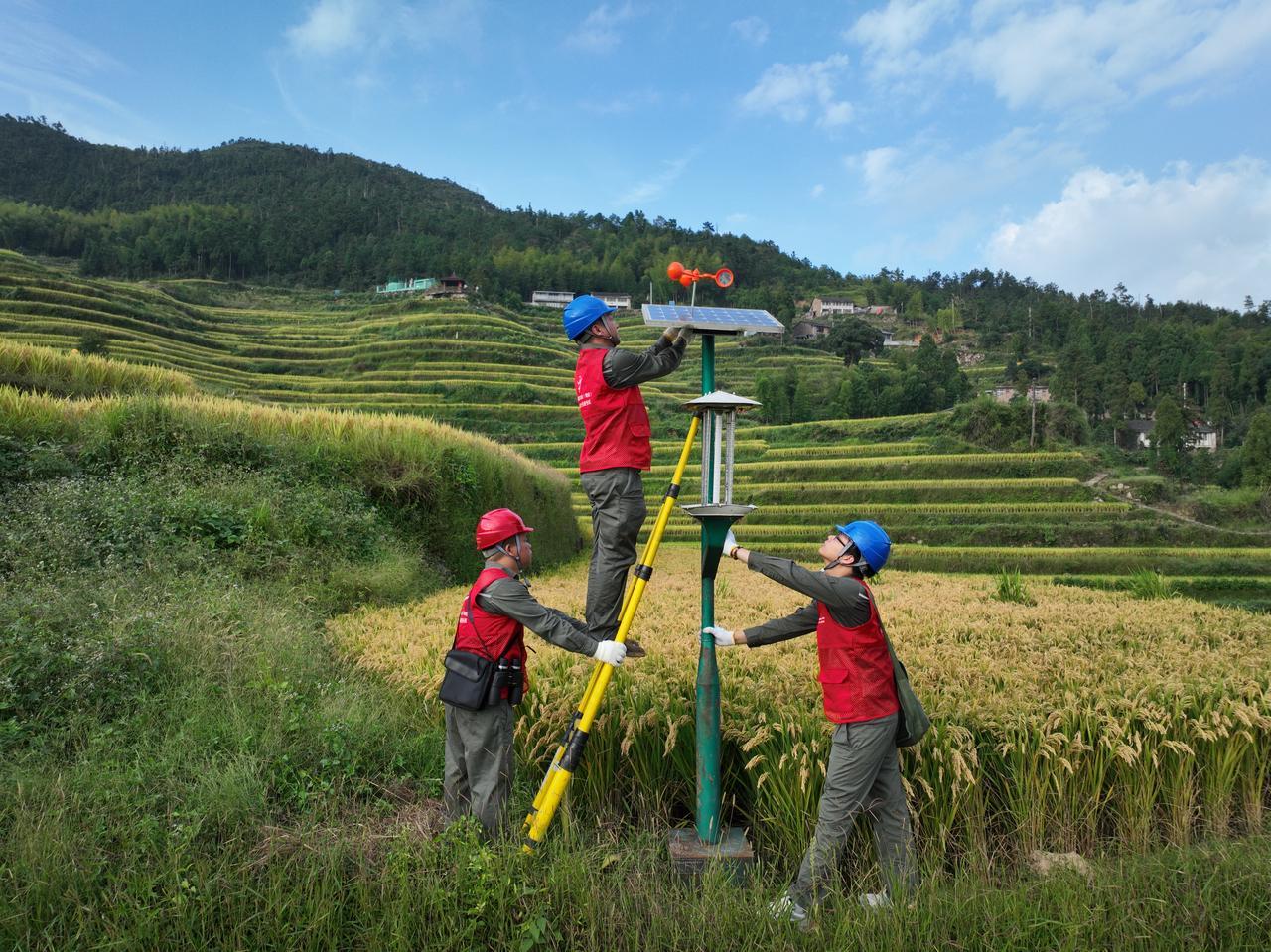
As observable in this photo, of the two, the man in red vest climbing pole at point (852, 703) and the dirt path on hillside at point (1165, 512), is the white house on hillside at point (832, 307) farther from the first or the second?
the man in red vest climbing pole at point (852, 703)

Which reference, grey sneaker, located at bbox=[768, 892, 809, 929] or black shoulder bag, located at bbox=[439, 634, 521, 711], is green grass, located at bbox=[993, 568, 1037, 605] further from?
black shoulder bag, located at bbox=[439, 634, 521, 711]

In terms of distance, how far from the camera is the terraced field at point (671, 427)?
3981cm

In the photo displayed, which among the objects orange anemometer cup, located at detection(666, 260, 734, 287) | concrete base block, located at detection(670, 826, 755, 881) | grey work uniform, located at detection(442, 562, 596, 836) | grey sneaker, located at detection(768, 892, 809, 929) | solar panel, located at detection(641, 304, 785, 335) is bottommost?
concrete base block, located at detection(670, 826, 755, 881)

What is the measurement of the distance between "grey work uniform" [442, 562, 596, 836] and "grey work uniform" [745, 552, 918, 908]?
1163 millimetres

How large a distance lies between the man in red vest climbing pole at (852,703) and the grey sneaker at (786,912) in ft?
0.52

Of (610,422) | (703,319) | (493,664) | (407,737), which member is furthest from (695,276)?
(407,737)

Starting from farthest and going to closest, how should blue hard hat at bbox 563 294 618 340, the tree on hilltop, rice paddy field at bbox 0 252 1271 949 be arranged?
the tree on hilltop
blue hard hat at bbox 563 294 618 340
rice paddy field at bbox 0 252 1271 949

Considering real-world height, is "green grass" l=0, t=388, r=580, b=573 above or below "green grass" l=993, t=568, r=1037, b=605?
above

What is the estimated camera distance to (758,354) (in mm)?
87250

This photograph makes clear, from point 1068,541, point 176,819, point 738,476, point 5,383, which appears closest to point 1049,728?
point 176,819

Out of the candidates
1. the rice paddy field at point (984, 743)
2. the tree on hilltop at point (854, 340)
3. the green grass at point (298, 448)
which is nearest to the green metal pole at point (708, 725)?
the rice paddy field at point (984, 743)

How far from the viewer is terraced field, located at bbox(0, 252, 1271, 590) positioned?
131 feet

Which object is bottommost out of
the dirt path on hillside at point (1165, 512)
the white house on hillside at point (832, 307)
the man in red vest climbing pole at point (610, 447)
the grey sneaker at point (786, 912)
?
the dirt path on hillside at point (1165, 512)

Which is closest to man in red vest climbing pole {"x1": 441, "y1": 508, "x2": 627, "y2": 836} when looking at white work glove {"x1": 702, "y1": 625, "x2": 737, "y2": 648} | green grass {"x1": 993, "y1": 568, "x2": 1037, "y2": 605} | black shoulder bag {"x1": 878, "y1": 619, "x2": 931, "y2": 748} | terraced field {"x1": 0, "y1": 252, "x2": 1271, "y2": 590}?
white work glove {"x1": 702, "y1": 625, "x2": 737, "y2": 648}
